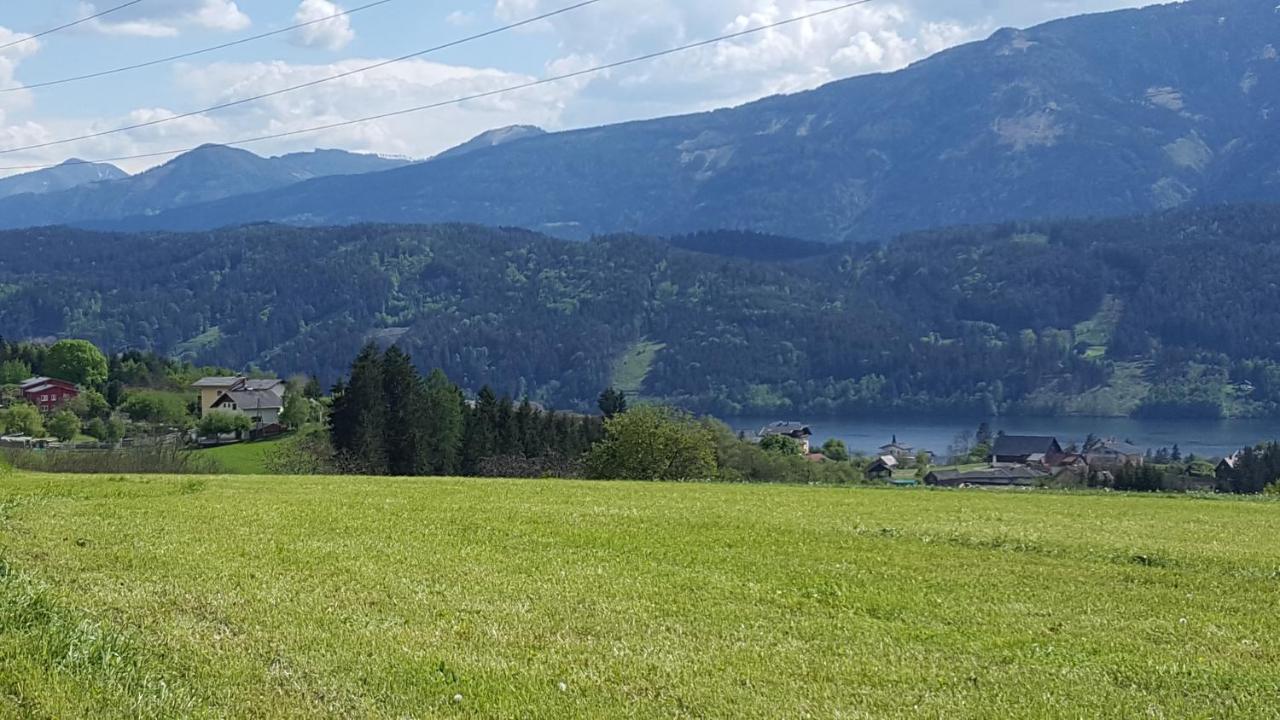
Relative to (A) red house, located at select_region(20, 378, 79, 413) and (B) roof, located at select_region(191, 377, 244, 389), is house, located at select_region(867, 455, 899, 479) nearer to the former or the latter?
(B) roof, located at select_region(191, 377, 244, 389)

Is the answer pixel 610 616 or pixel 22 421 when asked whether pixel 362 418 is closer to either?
pixel 22 421

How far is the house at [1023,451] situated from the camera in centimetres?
18400

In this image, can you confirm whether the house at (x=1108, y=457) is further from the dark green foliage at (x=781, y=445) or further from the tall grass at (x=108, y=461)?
the tall grass at (x=108, y=461)

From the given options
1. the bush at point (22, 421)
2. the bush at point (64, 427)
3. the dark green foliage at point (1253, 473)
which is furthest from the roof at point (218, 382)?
the dark green foliage at point (1253, 473)

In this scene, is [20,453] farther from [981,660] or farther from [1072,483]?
[1072,483]

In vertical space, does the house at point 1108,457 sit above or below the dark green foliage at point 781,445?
below

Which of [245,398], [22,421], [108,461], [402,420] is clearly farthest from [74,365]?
[402,420]

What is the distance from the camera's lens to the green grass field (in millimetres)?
10852

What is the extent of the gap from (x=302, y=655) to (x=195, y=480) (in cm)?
2461

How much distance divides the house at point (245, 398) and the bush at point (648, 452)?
216 ft

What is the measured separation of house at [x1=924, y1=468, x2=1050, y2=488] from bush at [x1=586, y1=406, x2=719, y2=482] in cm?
7407

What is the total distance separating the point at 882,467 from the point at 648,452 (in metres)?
105

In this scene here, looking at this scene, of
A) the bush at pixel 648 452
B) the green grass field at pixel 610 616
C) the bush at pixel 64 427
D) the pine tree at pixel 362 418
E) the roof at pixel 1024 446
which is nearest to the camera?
the green grass field at pixel 610 616

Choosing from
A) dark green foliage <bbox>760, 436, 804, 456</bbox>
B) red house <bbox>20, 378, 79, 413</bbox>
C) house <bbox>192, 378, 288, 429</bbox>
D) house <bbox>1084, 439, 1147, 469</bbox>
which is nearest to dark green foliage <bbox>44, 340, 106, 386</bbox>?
red house <bbox>20, 378, 79, 413</bbox>
